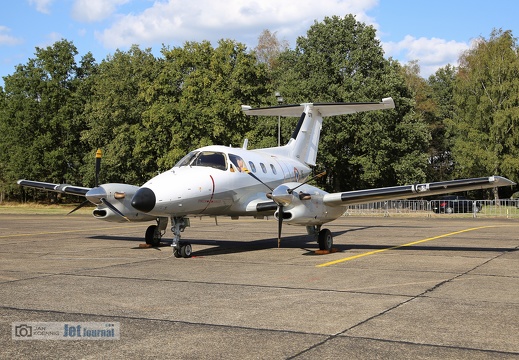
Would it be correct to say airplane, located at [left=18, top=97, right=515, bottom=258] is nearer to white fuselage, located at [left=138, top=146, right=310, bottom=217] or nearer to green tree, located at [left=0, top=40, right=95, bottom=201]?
white fuselage, located at [left=138, top=146, right=310, bottom=217]

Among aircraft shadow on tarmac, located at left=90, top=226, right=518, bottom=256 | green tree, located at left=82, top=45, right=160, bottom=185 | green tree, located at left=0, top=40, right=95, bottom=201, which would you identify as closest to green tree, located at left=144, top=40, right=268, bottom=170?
green tree, located at left=82, top=45, right=160, bottom=185

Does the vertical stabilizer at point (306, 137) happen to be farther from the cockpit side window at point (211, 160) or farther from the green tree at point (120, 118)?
the green tree at point (120, 118)

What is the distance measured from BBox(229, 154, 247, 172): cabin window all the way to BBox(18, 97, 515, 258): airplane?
0.03 m

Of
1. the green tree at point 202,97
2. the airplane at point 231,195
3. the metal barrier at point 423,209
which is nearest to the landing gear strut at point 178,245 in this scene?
the airplane at point 231,195

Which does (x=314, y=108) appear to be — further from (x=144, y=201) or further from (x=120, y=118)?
(x=120, y=118)

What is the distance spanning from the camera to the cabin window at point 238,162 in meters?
17.0

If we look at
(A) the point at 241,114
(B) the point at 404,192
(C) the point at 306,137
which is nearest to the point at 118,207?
(B) the point at 404,192

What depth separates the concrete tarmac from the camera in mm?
6484

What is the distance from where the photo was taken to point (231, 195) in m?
16.6

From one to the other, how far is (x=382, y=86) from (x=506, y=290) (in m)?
40.9

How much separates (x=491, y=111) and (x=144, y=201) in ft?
169

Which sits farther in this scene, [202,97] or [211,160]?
[202,97]

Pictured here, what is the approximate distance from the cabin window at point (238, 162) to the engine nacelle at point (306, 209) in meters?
1.78

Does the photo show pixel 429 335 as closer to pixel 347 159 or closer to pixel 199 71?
pixel 347 159
